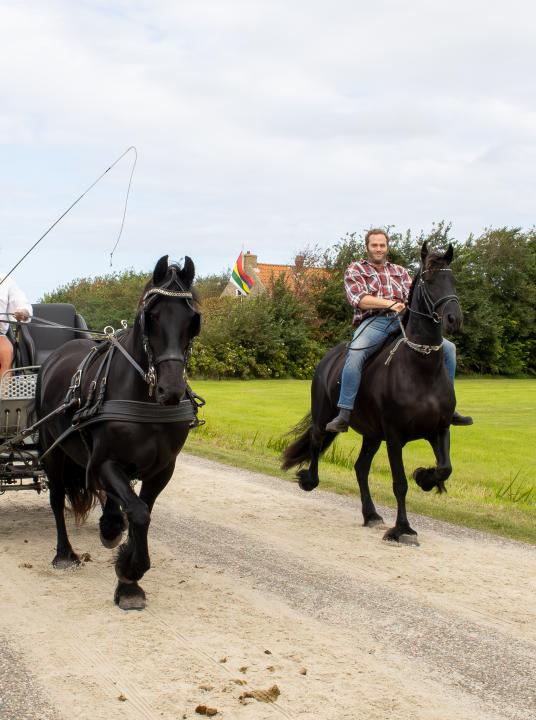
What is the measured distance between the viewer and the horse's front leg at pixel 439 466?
8109mm

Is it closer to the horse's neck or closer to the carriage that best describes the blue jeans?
the carriage

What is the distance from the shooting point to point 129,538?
5.62 metres

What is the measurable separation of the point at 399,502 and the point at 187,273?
11.8 ft

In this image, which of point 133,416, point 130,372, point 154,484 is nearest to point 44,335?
point 130,372

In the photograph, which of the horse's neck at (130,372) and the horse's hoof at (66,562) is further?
the horse's hoof at (66,562)

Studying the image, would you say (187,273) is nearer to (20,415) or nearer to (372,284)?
(20,415)

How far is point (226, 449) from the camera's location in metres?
14.9

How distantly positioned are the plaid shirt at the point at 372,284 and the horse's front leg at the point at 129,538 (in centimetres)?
392

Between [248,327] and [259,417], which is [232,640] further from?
[248,327]

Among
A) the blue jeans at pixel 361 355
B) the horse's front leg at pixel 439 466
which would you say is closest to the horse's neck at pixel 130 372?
the blue jeans at pixel 361 355

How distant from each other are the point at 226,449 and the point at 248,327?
25.4 m

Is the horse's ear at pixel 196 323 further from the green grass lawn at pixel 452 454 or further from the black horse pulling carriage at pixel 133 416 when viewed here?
the green grass lawn at pixel 452 454

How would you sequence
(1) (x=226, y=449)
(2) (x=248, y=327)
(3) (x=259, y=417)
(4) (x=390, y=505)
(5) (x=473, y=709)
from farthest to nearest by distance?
(2) (x=248, y=327)
(3) (x=259, y=417)
(1) (x=226, y=449)
(4) (x=390, y=505)
(5) (x=473, y=709)

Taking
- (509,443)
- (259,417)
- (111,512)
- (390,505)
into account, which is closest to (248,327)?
(259,417)
